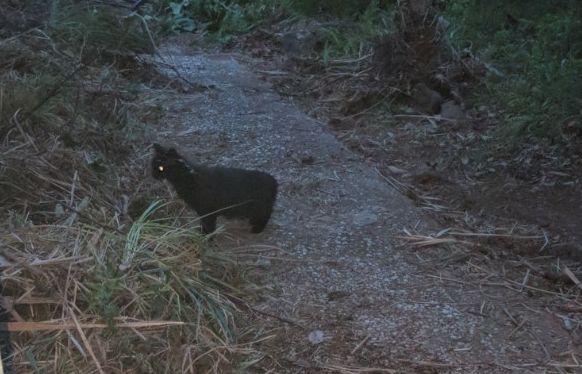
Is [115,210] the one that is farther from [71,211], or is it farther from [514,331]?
[514,331]

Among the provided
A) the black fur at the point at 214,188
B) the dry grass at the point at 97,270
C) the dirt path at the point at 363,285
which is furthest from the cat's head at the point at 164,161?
the dirt path at the point at 363,285

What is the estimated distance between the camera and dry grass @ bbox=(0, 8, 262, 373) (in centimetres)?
312

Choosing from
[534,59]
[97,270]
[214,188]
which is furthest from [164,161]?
[534,59]

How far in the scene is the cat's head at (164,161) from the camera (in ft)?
14.7

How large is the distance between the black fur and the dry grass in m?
0.14

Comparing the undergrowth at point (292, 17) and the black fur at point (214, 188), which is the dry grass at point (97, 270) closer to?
the black fur at point (214, 188)

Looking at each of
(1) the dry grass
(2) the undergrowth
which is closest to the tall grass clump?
(2) the undergrowth

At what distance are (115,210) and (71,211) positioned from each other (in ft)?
1.20

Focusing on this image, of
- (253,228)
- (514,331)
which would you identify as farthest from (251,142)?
(514,331)

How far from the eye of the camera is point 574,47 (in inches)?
232

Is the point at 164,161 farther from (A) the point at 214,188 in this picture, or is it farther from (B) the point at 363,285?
(B) the point at 363,285

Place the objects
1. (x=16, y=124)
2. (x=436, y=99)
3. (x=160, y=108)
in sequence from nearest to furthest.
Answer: (x=16, y=124), (x=160, y=108), (x=436, y=99)

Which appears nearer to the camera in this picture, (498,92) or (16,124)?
(16,124)

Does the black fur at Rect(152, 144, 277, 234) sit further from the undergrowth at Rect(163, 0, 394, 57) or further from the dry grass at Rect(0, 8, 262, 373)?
the undergrowth at Rect(163, 0, 394, 57)
